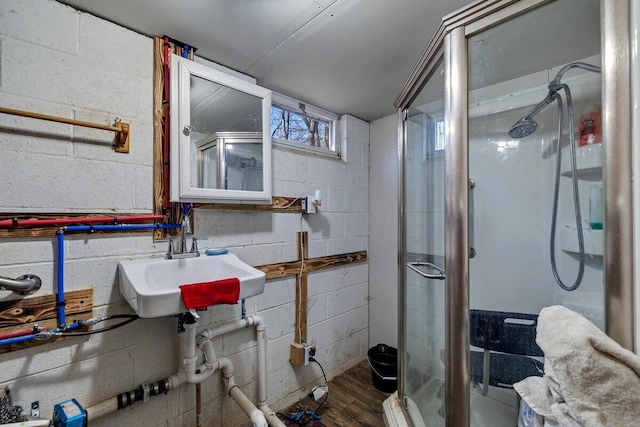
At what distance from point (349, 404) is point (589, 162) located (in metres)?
1.88

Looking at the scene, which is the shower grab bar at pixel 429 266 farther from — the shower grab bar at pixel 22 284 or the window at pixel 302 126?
the shower grab bar at pixel 22 284

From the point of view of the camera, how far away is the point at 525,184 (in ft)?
4.57

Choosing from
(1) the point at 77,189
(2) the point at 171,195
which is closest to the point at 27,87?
(1) the point at 77,189

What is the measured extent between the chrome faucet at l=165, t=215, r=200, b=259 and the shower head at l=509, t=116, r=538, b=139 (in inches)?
68.5

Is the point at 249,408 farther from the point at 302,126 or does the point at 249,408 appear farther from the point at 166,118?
the point at 302,126

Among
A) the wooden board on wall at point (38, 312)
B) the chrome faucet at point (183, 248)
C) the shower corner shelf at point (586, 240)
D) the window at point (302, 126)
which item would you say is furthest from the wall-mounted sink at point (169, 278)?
the shower corner shelf at point (586, 240)

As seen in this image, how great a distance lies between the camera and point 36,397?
101 centimetres

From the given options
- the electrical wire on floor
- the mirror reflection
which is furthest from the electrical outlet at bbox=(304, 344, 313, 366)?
the mirror reflection

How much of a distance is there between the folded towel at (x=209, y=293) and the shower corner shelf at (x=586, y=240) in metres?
1.22

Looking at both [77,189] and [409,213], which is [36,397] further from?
[409,213]

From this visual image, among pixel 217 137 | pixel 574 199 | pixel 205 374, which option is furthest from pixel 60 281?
pixel 574 199

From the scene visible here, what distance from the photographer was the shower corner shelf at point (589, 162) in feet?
2.57

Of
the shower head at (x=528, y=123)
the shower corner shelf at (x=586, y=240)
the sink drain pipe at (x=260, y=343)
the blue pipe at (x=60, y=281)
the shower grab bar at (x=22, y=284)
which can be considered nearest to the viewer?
the shower corner shelf at (x=586, y=240)

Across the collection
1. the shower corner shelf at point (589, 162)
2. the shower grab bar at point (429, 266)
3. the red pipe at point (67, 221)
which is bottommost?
the shower grab bar at point (429, 266)
